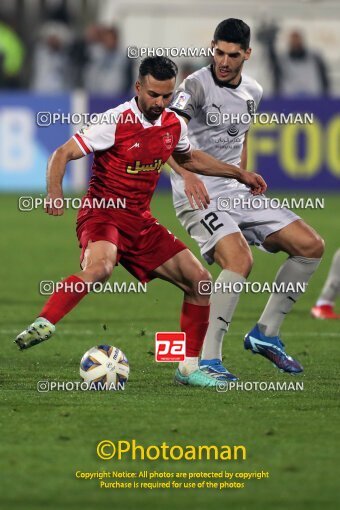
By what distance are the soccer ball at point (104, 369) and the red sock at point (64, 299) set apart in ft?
1.38

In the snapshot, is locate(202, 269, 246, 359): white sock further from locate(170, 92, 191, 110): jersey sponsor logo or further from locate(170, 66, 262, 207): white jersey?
locate(170, 92, 191, 110): jersey sponsor logo

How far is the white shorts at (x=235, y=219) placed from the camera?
8.24 meters

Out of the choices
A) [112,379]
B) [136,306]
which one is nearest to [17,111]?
[136,306]

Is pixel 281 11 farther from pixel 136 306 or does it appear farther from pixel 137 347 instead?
pixel 137 347

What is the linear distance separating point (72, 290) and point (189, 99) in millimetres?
1528

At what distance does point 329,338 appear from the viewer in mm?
10078

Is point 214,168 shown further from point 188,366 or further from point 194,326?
point 188,366

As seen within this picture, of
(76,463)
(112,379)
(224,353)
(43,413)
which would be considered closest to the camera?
(76,463)

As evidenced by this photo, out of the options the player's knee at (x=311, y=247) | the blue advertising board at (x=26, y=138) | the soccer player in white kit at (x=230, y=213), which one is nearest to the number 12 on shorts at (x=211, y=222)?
the soccer player in white kit at (x=230, y=213)

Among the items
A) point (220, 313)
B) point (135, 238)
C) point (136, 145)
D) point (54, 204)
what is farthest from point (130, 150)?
point (220, 313)

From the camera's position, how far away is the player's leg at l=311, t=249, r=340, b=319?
11164mm

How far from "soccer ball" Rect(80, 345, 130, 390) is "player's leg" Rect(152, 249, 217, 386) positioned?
16.2 inches

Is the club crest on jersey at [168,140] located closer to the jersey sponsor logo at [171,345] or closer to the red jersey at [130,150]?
the red jersey at [130,150]

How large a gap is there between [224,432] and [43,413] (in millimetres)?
1002
